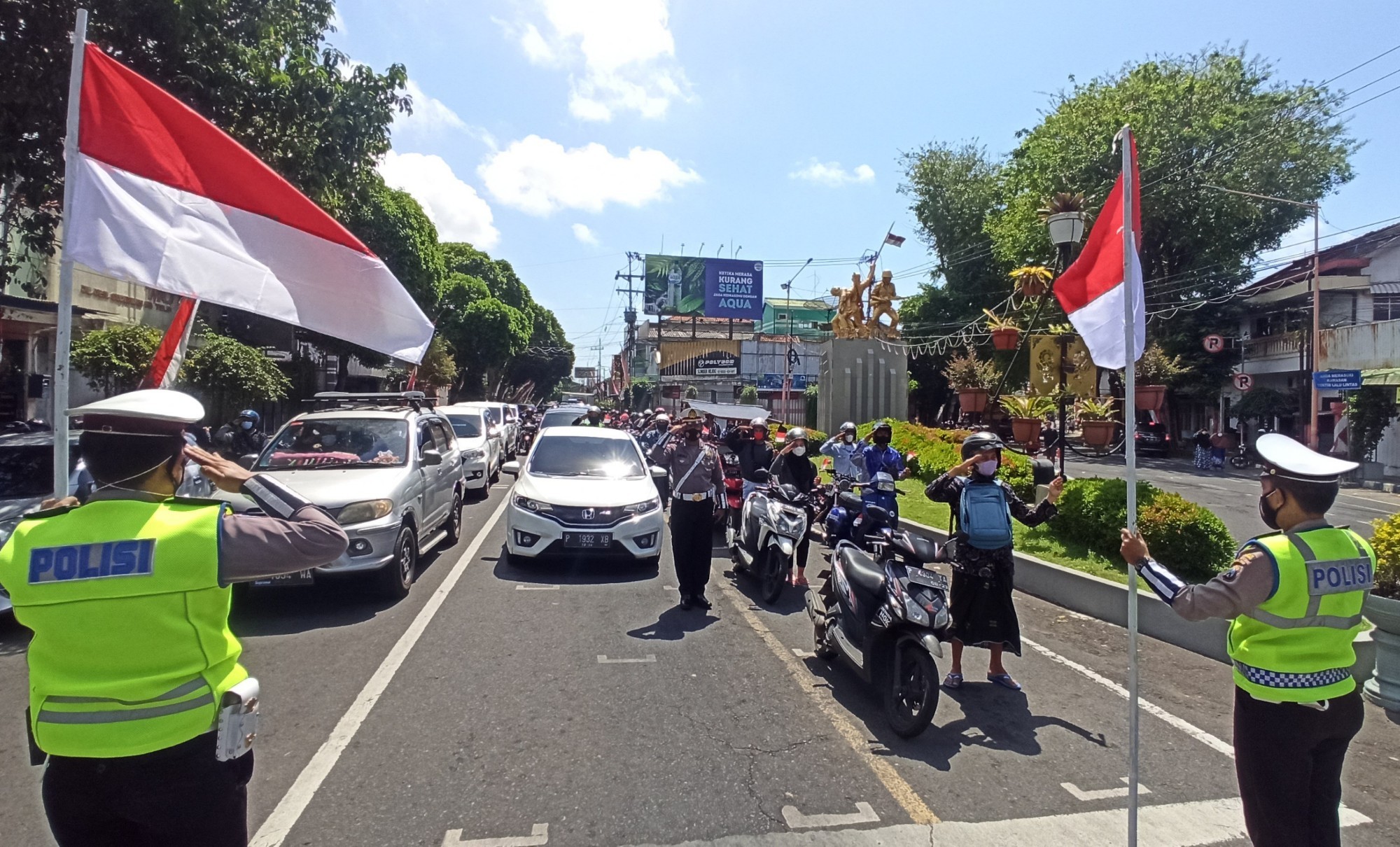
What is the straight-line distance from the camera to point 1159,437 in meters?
31.4

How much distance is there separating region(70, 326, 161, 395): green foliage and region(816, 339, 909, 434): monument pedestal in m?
15.4

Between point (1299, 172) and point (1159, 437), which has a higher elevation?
point (1299, 172)

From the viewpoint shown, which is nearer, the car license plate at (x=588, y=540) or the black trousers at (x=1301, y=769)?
the black trousers at (x=1301, y=769)

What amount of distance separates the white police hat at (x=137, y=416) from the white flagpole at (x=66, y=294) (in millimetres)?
734

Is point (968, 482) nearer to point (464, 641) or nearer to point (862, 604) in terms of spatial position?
point (862, 604)

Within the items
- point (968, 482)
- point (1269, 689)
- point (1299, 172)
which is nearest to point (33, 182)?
point (968, 482)

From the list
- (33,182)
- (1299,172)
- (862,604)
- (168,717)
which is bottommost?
(862,604)

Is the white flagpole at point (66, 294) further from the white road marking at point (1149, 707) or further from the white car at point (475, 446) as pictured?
the white car at point (475, 446)

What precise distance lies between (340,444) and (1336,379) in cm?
2572

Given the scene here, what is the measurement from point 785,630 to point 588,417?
1250cm

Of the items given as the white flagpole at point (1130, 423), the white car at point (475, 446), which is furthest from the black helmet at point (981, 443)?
the white car at point (475, 446)

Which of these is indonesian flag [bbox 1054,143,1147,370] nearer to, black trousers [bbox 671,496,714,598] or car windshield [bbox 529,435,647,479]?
black trousers [bbox 671,496,714,598]

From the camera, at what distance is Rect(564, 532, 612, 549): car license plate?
27.4ft

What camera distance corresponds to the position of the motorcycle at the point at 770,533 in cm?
745
